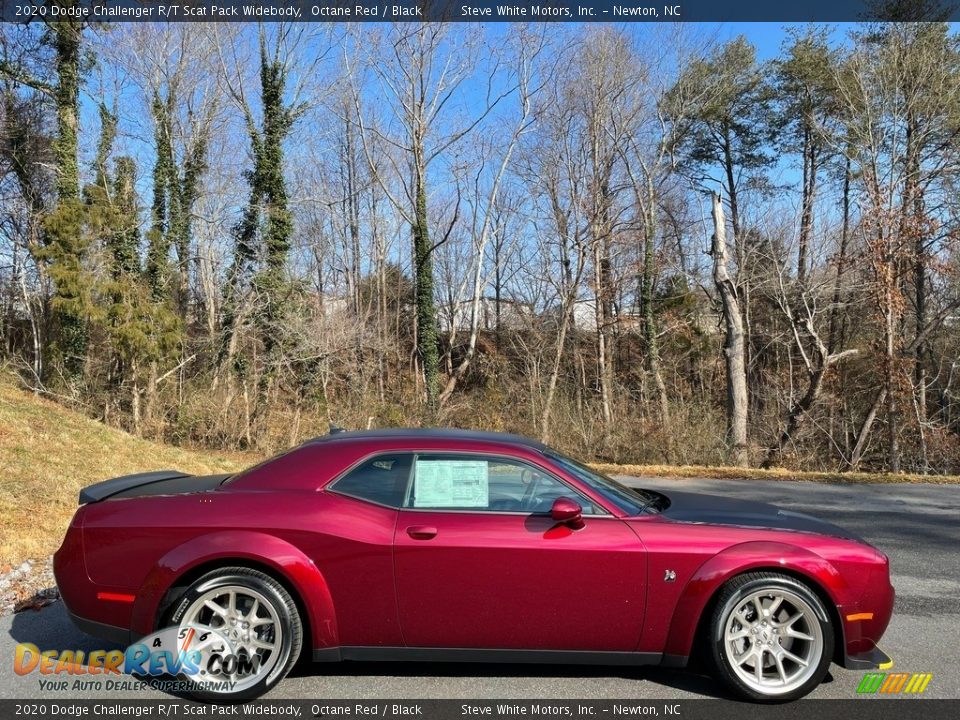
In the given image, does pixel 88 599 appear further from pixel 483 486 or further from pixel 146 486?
pixel 483 486

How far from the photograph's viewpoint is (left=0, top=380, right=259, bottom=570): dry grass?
6.95 m

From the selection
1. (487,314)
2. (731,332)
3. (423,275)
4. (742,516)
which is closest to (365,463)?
(742,516)

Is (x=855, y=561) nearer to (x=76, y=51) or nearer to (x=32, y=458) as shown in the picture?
(x=32, y=458)

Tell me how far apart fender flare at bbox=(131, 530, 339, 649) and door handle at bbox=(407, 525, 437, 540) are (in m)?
0.52

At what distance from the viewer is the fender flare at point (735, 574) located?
362 centimetres

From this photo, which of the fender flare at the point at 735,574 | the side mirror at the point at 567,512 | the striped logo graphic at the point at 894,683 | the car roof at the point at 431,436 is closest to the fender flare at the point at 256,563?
the car roof at the point at 431,436

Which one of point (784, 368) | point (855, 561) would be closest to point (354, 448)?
point (855, 561)

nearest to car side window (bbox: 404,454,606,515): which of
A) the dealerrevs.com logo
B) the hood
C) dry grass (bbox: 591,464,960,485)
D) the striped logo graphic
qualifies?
the hood

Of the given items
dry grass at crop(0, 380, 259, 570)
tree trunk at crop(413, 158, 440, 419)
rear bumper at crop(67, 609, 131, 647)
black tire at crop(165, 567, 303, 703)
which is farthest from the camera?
tree trunk at crop(413, 158, 440, 419)

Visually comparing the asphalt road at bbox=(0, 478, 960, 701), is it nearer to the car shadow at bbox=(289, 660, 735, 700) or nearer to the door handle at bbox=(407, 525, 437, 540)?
the car shadow at bbox=(289, 660, 735, 700)

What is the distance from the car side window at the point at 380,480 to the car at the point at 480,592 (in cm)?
11

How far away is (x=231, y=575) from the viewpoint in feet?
12.0

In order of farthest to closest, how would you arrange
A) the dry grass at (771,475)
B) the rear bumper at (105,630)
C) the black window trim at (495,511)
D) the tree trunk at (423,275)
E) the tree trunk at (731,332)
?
the tree trunk at (423,275) → the tree trunk at (731,332) → the dry grass at (771,475) → the black window trim at (495,511) → the rear bumper at (105,630)

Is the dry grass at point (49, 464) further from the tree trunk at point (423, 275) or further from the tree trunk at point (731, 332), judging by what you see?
the tree trunk at point (731, 332)
